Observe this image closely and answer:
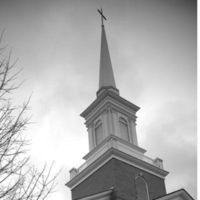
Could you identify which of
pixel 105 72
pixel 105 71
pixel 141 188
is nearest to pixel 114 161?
pixel 141 188

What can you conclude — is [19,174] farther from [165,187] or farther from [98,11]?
[98,11]

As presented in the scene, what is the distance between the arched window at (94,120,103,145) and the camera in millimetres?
25358

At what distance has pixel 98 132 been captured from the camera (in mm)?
25688

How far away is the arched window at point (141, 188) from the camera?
21.9m

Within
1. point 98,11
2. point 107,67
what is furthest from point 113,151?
point 98,11

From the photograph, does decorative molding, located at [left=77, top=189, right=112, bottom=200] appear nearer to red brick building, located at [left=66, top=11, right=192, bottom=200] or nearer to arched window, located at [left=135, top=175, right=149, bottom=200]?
red brick building, located at [left=66, top=11, right=192, bottom=200]

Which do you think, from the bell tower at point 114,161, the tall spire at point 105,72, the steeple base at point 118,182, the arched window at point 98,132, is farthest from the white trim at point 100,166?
the tall spire at point 105,72

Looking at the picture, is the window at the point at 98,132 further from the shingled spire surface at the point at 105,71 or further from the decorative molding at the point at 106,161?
the shingled spire surface at the point at 105,71

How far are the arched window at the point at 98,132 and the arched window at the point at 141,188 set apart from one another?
4035 mm

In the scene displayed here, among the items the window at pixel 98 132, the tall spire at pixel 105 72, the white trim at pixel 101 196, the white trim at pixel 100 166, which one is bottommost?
the white trim at pixel 101 196

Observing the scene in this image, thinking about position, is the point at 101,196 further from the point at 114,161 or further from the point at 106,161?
the point at 106,161

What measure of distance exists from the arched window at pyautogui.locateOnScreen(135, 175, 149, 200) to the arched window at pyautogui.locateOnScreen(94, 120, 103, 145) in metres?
4.03

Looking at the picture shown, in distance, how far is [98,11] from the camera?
3453cm

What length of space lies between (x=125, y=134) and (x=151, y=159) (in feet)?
7.94
